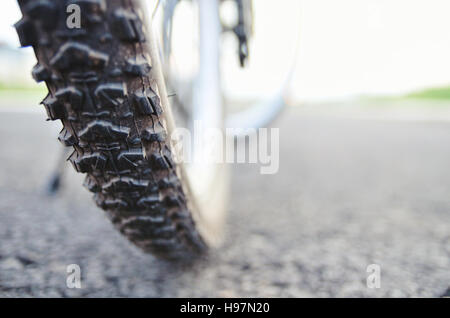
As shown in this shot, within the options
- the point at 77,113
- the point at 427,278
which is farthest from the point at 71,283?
the point at 427,278

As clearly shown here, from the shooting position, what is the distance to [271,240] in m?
0.77

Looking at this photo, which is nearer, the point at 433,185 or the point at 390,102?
the point at 433,185

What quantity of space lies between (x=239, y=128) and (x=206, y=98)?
0.27 metres

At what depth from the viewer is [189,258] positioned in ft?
2.08

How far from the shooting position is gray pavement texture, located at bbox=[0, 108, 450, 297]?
58cm

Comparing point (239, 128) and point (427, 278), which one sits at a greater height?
point (239, 128)

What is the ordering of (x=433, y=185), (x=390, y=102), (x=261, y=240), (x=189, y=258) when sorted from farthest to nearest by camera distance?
(x=390, y=102)
(x=433, y=185)
(x=261, y=240)
(x=189, y=258)

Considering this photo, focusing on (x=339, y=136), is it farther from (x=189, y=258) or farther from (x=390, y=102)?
(x=390, y=102)

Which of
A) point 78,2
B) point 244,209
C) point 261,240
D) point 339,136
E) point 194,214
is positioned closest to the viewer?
point 78,2

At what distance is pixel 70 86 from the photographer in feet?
1.16

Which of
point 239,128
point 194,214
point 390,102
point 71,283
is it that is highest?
point 390,102

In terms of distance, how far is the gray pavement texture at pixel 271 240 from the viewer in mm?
581

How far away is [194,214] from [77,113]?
237mm

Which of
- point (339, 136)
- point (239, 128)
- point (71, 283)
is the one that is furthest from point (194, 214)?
point (339, 136)
